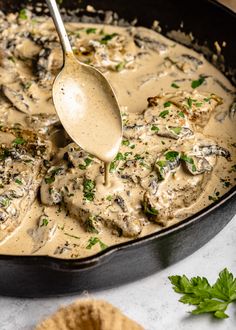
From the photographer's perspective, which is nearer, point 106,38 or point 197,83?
point 197,83

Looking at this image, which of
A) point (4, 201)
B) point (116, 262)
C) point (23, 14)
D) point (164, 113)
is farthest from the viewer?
point (23, 14)

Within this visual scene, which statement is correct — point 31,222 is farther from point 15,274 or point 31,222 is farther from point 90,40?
point 90,40

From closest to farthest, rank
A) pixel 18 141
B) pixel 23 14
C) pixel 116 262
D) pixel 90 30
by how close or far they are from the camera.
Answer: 1. pixel 116 262
2. pixel 18 141
3. pixel 90 30
4. pixel 23 14

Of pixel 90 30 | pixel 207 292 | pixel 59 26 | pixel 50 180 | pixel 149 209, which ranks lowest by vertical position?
pixel 90 30

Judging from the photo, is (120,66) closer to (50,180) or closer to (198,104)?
(198,104)

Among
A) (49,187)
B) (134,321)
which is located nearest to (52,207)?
(49,187)

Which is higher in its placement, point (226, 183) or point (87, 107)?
point (87, 107)

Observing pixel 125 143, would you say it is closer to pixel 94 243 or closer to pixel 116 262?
pixel 94 243

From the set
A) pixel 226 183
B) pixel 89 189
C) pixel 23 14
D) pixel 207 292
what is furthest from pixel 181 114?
pixel 23 14
